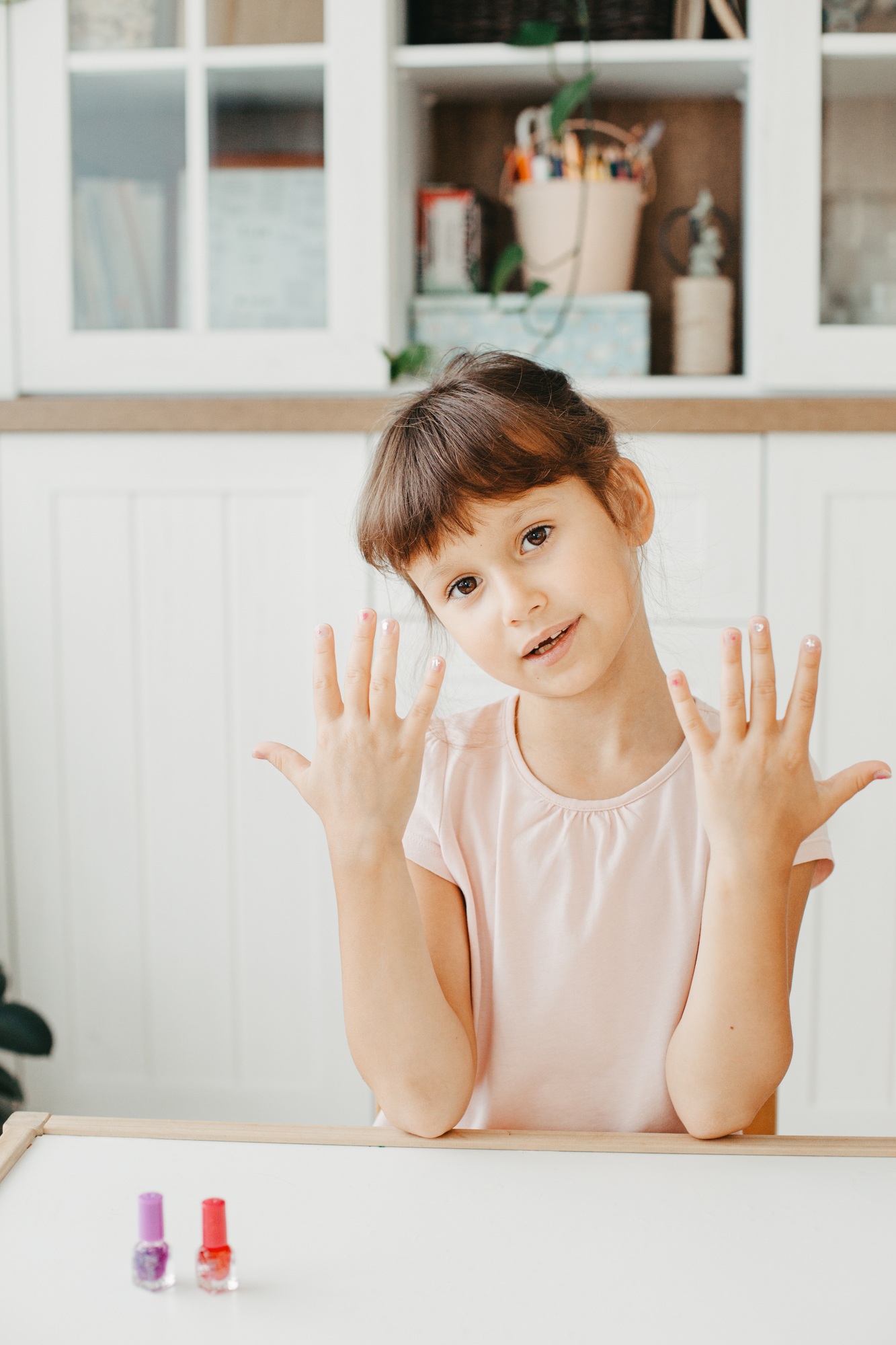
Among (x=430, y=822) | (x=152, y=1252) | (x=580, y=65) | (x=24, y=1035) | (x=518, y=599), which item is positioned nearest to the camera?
(x=152, y=1252)

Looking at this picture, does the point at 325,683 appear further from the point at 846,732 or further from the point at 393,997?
Result: the point at 846,732

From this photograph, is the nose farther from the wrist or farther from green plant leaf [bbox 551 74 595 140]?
green plant leaf [bbox 551 74 595 140]

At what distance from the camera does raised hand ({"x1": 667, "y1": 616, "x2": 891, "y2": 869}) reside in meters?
0.65

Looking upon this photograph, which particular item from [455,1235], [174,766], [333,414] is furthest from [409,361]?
[455,1235]

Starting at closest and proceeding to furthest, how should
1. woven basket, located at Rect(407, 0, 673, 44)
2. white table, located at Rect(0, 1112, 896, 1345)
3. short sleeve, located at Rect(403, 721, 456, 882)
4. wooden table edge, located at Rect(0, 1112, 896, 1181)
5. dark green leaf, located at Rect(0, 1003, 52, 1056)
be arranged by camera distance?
white table, located at Rect(0, 1112, 896, 1345) < wooden table edge, located at Rect(0, 1112, 896, 1181) < short sleeve, located at Rect(403, 721, 456, 882) < dark green leaf, located at Rect(0, 1003, 52, 1056) < woven basket, located at Rect(407, 0, 673, 44)

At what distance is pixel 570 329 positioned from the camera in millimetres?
1609

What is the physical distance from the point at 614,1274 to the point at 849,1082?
3.95 ft

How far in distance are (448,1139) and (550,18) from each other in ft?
4.78

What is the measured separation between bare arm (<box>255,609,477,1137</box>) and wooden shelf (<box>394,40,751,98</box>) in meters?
1.13

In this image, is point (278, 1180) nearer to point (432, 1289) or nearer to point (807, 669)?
point (432, 1289)

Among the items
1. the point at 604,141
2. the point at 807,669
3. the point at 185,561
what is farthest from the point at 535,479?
the point at 604,141

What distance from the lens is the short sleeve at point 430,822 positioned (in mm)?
887

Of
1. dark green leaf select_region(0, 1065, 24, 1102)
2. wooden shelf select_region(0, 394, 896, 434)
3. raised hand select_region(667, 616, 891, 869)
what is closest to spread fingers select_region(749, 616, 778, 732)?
raised hand select_region(667, 616, 891, 869)

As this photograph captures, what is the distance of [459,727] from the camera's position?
3.19 feet
